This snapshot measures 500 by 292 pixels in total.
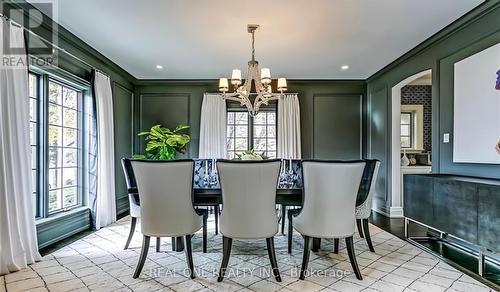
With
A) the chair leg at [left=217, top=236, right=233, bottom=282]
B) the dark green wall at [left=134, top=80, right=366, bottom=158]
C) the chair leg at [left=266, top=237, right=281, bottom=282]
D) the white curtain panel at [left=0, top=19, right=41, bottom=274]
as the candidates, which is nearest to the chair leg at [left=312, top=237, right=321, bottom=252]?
the chair leg at [left=266, top=237, right=281, bottom=282]

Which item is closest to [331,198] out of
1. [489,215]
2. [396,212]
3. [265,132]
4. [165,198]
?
[489,215]

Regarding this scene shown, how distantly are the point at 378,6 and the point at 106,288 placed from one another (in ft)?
11.5

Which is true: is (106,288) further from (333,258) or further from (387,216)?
(387,216)

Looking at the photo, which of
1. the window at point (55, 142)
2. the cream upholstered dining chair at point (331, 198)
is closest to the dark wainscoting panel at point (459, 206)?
the cream upholstered dining chair at point (331, 198)

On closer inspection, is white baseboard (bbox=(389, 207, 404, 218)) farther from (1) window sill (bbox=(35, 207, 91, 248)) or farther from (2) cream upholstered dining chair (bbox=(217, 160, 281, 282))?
(1) window sill (bbox=(35, 207, 91, 248))

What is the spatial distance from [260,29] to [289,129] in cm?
286

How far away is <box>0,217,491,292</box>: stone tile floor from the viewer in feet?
7.88

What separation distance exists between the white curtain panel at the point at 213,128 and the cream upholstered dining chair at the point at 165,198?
11.2 feet

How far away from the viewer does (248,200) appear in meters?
2.51

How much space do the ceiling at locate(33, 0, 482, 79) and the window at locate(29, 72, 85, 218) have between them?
0.78m

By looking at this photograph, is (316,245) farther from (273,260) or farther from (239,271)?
(239,271)

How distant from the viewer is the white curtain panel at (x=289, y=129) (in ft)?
20.0

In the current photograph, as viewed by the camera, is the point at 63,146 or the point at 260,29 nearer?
the point at 260,29

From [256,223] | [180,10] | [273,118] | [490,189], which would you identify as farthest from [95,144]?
[490,189]
